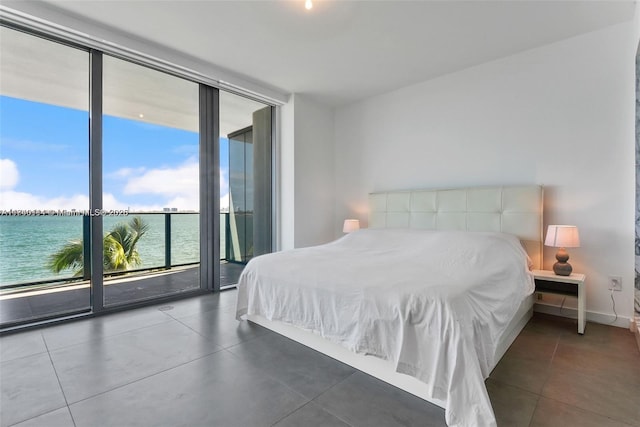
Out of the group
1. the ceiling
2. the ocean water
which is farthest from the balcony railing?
the ceiling

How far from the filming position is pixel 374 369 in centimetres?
188

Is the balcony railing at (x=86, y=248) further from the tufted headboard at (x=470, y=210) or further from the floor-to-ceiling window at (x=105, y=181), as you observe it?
the tufted headboard at (x=470, y=210)

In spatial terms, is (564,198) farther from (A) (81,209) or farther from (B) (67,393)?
(A) (81,209)

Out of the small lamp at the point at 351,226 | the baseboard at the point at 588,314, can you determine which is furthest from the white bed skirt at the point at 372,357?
the small lamp at the point at 351,226

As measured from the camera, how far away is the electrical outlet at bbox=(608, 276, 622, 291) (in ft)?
8.95

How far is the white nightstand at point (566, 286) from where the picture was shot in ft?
8.40

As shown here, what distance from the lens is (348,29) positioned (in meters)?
2.84

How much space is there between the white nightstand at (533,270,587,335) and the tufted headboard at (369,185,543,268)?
19 cm

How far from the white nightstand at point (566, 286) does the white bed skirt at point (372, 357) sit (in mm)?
237

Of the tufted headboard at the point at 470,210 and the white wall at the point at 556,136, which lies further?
the tufted headboard at the point at 470,210

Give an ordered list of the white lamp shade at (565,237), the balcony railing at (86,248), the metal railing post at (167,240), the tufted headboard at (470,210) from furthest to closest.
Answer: the metal railing post at (167,240)
the tufted headboard at (470,210)
the balcony railing at (86,248)
the white lamp shade at (565,237)

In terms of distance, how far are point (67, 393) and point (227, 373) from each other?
881 mm

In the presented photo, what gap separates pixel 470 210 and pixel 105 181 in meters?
3.99

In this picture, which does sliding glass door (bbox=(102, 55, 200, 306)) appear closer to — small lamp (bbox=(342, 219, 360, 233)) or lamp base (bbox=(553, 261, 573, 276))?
small lamp (bbox=(342, 219, 360, 233))
